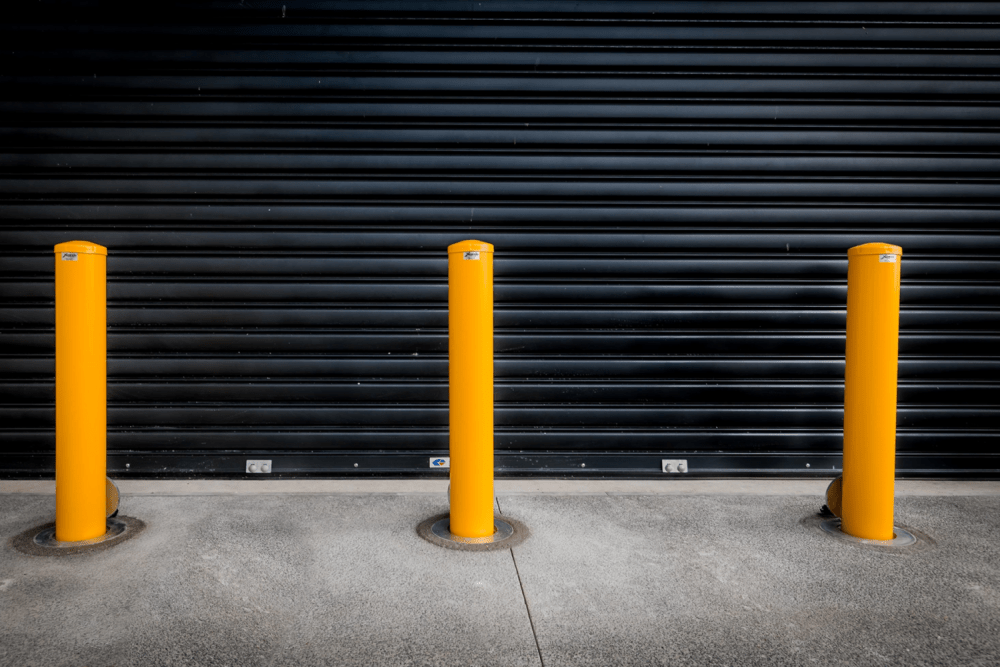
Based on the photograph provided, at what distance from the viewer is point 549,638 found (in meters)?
1.75

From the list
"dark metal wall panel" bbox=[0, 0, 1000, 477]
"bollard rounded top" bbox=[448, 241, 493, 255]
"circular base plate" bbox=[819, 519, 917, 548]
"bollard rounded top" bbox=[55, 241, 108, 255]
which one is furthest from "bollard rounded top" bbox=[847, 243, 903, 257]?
"bollard rounded top" bbox=[55, 241, 108, 255]

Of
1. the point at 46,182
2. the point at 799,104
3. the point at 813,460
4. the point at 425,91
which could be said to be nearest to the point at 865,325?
the point at 813,460

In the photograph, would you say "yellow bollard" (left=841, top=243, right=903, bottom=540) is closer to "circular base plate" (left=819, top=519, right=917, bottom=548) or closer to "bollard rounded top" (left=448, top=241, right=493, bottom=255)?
"circular base plate" (left=819, top=519, right=917, bottom=548)

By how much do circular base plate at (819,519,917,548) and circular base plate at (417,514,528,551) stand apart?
4.88 feet

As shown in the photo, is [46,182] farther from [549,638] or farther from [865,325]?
[865,325]

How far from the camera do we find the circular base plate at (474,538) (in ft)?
7.92

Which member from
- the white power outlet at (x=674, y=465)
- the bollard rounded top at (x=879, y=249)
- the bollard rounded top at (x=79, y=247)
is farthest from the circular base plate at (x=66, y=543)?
the bollard rounded top at (x=879, y=249)

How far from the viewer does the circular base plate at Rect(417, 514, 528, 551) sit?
7.92 ft

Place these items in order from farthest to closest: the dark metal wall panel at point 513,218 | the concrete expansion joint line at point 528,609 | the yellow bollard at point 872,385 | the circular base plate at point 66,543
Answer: the dark metal wall panel at point 513,218 < the yellow bollard at point 872,385 < the circular base plate at point 66,543 < the concrete expansion joint line at point 528,609

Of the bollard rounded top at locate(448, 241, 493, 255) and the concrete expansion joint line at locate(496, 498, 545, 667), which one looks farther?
the bollard rounded top at locate(448, 241, 493, 255)

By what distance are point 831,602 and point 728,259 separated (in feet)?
7.13

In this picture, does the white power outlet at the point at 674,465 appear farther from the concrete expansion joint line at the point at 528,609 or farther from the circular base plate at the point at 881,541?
the concrete expansion joint line at the point at 528,609

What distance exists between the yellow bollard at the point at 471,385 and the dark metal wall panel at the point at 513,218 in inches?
39.8

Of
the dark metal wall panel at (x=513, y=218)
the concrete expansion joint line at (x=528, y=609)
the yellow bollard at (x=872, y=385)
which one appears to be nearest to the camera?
the concrete expansion joint line at (x=528, y=609)
